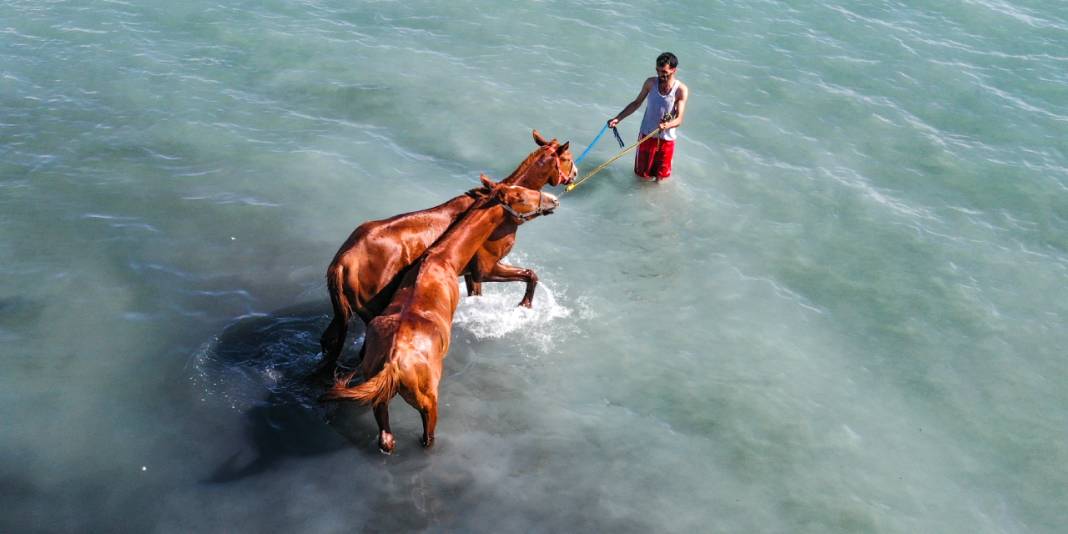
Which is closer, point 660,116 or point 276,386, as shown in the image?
point 276,386

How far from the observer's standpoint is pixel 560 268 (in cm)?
1078

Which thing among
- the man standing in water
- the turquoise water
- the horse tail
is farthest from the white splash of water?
the man standing in water

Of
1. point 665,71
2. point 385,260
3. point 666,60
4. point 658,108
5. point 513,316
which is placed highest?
point 666,60

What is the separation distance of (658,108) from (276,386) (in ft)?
22.5

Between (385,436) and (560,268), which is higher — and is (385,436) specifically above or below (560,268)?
below

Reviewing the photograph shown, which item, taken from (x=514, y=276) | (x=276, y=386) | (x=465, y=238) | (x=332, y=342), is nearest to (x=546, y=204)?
(x=514, y=276)

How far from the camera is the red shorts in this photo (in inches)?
498

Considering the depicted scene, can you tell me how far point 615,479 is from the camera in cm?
775

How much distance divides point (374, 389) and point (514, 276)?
286 cm

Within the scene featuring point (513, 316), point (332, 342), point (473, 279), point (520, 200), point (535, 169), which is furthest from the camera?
point (513, 316)

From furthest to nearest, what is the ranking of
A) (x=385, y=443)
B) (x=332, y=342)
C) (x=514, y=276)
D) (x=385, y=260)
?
(x=514, y=276), (x=332, y=342), (x=385, y=260), (x=385, y=443)

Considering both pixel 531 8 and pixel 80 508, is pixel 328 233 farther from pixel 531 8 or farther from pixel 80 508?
pixel 531 8

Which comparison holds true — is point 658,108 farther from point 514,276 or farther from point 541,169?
point 514,276

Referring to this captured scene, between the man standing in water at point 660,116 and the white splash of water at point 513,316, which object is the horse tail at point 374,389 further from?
the man standing in water at point 660,116
